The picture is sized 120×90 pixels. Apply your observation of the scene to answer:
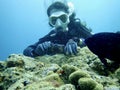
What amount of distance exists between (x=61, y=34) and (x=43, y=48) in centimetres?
109

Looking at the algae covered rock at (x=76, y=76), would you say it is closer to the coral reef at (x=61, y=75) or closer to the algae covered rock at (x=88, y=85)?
the coral reef at (x=61, y=75)

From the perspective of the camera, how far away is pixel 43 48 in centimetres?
487

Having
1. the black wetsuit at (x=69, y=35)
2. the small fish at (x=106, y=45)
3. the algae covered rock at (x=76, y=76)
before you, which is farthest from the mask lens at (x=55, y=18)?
the algae covered rock at (x=76, y=76)

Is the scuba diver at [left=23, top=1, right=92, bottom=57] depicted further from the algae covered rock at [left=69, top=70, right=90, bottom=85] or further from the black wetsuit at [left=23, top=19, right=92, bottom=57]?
the algae covered rock at [left=69, top=70, right=90, bottom=85]

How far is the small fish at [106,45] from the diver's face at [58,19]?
322 centimetres

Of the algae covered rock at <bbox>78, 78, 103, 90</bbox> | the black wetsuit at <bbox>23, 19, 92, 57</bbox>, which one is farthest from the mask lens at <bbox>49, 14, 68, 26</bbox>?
the algae covered rock at <bbox>78, 78, 103, 90</bbox>

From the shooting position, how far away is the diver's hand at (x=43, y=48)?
15.8ft

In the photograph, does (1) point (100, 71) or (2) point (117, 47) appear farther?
(1) point (100, 71)

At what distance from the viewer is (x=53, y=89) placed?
224 centimetres

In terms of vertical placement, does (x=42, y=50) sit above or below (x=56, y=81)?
above

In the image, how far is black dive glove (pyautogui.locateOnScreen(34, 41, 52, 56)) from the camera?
483cm

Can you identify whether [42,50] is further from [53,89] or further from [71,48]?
[53,89]

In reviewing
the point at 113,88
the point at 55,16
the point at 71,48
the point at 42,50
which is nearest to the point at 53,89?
the point at 113,88

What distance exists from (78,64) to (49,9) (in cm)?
389
